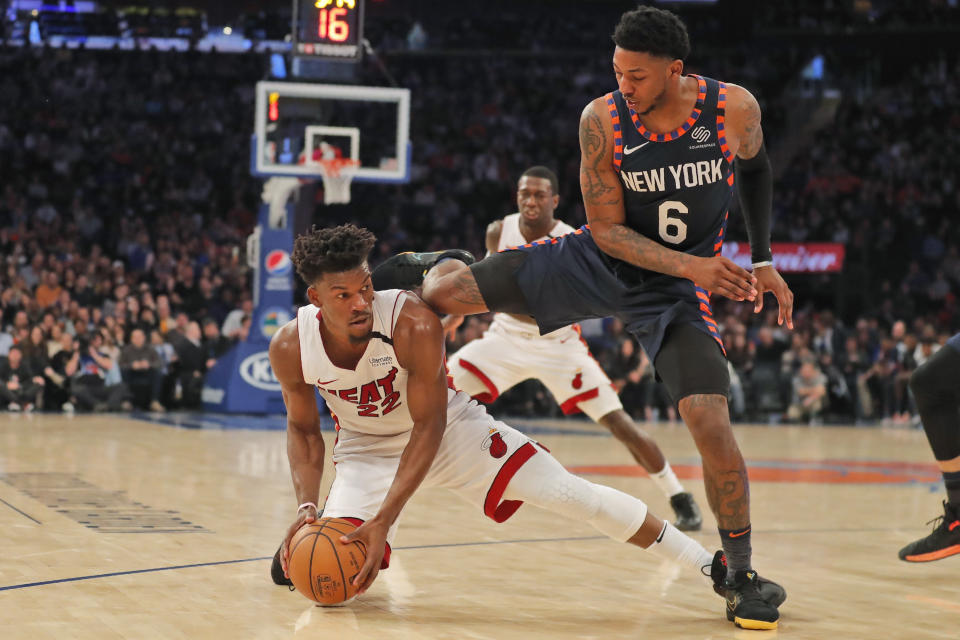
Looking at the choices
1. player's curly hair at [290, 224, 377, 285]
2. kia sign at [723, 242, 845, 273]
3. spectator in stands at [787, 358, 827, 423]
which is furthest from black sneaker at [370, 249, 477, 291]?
kia sign at [723, 242, 845, 273]

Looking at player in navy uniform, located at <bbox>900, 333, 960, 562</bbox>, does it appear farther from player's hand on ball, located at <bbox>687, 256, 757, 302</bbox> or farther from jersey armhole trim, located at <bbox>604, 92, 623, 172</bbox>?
jersey armhole trim, located at <bbox>604, 92, 623, 172</bbox>

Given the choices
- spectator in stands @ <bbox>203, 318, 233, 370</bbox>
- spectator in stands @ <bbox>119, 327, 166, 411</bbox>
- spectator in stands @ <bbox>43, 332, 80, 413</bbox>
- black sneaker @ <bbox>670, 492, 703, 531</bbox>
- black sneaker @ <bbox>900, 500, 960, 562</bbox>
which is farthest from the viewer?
spectator in stands @ <bbox>203, 318, 233, 370</bbox>

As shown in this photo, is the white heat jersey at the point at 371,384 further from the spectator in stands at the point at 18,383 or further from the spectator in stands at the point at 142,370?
the spectator in stands at the point at 142,370

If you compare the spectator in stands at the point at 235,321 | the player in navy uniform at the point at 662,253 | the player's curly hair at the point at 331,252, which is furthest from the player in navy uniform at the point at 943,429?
the spectator in stands at the point at 235,321

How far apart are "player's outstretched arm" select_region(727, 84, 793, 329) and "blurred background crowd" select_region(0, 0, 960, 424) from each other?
11149mm

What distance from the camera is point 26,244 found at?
1928cm

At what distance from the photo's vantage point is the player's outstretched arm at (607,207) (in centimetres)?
450

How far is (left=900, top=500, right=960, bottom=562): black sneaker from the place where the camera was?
17.1 ft

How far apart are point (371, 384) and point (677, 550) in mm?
1417

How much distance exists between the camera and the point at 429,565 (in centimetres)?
535

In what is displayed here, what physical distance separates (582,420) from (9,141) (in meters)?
12.9

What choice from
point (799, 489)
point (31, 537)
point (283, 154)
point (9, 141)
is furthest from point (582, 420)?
point (9, 141)

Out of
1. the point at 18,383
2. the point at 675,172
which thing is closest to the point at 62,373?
the point at 18,383

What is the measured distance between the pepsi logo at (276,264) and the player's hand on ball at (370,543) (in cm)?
1081
